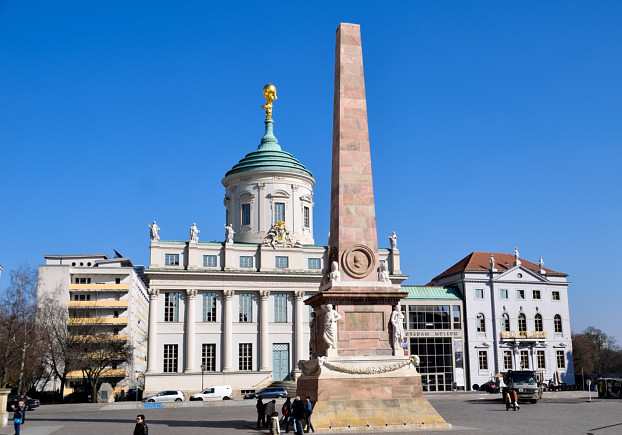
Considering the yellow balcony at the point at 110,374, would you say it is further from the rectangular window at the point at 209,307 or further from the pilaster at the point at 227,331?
the pilaster at the point at 227,331

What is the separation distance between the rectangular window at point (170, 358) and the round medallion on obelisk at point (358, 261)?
4159 centimetres

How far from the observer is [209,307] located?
63750 mm

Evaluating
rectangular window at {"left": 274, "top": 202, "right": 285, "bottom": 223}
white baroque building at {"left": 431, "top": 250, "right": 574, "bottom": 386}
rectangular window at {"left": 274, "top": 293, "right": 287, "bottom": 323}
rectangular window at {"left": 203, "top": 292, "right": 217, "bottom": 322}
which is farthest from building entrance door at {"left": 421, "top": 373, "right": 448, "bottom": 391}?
rectangular window at {"left": 203, "top": 292, "right": 217, "bottom": 322}

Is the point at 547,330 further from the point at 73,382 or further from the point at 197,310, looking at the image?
the point at 73,382

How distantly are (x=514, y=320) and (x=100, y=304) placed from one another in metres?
44.4

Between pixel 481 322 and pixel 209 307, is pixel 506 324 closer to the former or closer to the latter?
pixel 481 322

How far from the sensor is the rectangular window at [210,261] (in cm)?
6419

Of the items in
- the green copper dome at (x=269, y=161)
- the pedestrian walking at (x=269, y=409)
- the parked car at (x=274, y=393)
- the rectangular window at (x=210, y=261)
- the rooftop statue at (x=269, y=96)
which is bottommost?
the parked car at (x=274, y=393)

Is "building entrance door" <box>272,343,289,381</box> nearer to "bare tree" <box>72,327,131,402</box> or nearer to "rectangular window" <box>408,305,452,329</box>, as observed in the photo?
"rectangular window" <box>408,305,452,329</box>

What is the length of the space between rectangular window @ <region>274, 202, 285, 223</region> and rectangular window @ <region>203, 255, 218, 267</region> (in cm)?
819

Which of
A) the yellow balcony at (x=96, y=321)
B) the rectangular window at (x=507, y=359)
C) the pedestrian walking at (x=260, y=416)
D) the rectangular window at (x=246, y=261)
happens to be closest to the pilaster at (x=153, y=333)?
the rectangular window at (x=246, y=261)

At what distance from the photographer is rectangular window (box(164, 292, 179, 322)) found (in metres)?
62.8

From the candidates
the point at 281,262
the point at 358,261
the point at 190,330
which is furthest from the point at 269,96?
the point at 358,261

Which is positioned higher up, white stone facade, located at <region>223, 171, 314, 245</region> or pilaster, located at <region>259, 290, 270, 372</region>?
white stone facade, located at <region>223, 171, 314, 245</region>
